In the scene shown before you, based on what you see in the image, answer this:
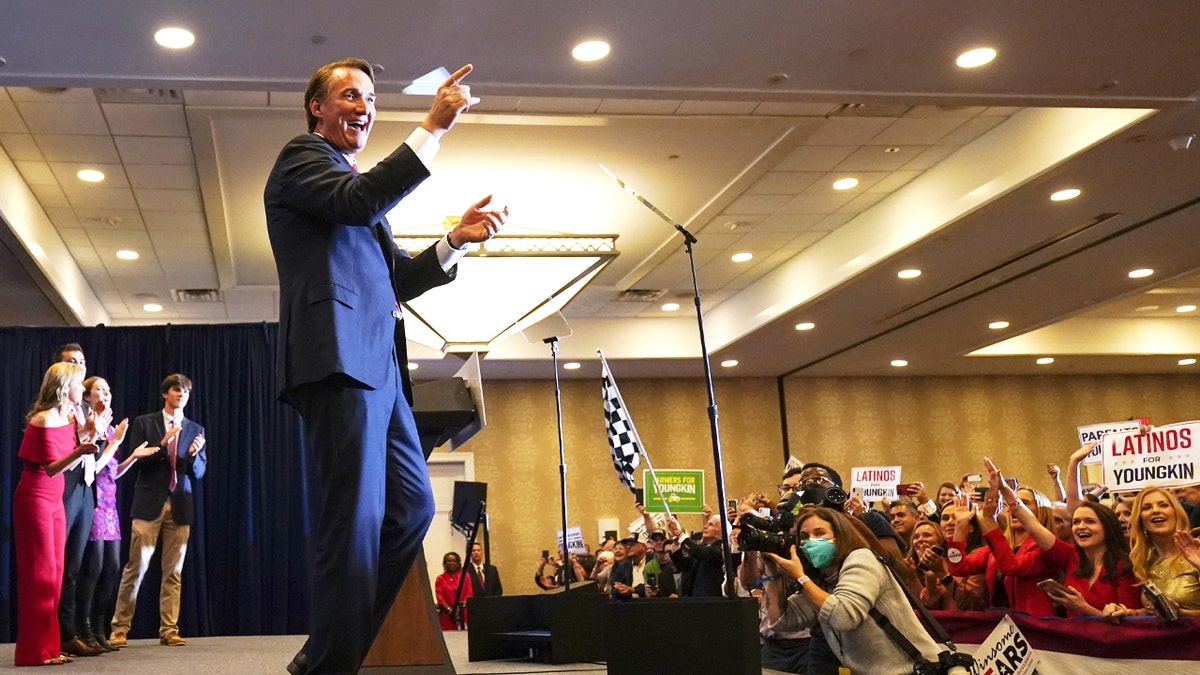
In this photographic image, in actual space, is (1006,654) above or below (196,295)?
below

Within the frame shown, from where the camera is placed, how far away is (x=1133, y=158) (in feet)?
23.3

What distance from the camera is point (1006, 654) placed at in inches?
116

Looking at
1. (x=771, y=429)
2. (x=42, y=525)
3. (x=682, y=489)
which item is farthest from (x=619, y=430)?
(x=771, y=429)

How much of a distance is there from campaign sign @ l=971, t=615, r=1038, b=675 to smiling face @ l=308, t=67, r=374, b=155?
210 centimetres

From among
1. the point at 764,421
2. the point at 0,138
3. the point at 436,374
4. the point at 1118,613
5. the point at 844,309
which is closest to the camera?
the point at 1118,613

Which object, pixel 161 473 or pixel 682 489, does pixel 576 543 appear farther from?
pixel 161 473

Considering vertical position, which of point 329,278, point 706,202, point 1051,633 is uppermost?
point 706,202

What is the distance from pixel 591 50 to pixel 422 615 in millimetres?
2844

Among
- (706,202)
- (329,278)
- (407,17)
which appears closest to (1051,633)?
(329,278)

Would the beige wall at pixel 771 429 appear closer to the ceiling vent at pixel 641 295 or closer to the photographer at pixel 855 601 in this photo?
the ceiling vent at pixel 641 295

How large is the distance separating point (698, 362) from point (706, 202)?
16.2 ft

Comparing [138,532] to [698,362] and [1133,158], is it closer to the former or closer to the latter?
[1133,158]

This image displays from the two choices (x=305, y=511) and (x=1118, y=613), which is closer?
(x=1118, y=613)

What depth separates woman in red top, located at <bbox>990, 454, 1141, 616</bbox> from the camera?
3996 millimetres
